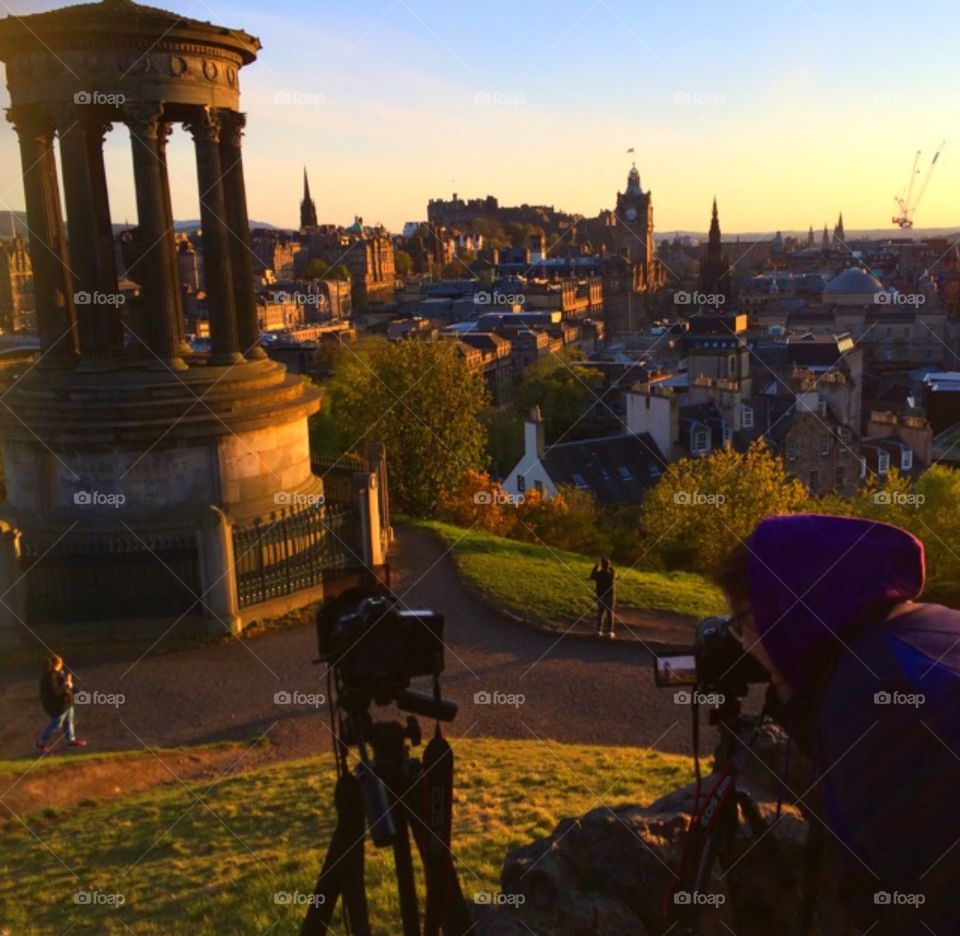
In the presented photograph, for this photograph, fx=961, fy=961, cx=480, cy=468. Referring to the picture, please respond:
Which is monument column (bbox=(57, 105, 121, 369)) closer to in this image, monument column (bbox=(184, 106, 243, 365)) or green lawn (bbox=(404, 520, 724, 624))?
monument column (bbox=(184, 106, 243, 365))

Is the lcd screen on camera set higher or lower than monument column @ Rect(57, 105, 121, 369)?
lower

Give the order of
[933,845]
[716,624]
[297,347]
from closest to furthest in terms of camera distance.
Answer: [933,845] < [716,624] < [297,347]

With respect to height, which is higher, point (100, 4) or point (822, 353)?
point (100, 4)

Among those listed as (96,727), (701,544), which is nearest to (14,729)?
(96,727)

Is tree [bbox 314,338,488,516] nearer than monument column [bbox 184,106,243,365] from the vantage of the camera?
No

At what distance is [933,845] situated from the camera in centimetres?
188

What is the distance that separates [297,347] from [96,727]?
60987 millimetres

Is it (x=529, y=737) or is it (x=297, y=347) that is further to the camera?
(x=297, y=347)

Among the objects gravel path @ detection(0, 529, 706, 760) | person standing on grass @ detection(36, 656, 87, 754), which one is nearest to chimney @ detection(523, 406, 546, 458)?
gravel path @ detection(0, 529, 706, 760)

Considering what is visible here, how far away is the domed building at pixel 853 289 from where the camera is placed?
390 ft

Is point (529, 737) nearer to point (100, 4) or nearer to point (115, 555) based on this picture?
point (115, 555)

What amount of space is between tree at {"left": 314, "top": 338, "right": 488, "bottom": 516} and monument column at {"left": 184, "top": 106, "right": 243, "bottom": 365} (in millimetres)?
10625

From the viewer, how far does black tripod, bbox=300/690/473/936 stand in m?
Result: 3.49

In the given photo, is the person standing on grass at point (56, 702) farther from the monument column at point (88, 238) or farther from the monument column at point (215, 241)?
the monument column at point (215, 241)
